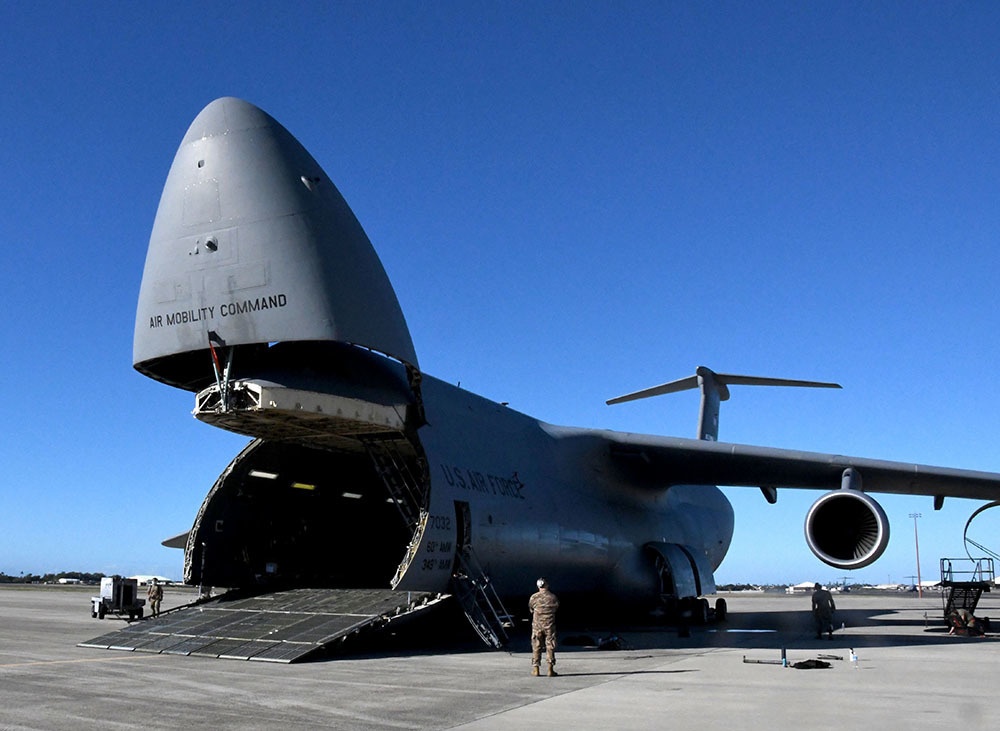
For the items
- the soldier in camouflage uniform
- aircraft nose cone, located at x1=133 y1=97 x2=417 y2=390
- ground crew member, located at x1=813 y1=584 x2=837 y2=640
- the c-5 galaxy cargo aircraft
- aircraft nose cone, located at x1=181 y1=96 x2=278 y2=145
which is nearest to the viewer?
the soldier in camouflage uniform

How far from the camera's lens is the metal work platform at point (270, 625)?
39.1ft

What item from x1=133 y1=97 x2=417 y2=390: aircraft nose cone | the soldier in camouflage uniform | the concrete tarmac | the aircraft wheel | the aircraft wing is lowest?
the aircraft wheel

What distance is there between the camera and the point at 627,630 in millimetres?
18781

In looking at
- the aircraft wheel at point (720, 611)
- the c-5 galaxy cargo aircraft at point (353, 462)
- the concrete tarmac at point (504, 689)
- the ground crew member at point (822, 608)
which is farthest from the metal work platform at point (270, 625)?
the aircraft wheel at point (720, 611)

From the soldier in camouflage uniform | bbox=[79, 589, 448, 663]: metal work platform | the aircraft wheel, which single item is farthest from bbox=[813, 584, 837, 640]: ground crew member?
the soldier in camouflage uniform

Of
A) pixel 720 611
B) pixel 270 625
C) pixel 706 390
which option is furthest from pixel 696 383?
pixel 270 625

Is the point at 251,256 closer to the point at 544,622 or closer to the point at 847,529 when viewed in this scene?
the point at 544,622

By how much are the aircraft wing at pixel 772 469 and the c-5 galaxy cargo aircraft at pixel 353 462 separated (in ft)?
0.19

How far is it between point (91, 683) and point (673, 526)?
1635 cm

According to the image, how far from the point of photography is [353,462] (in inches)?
695

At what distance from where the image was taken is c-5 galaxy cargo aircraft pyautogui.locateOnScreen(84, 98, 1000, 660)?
39.6ft

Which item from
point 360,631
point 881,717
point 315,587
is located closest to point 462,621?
point 315,587

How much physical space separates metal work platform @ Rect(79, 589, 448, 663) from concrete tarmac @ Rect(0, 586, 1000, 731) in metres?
0.37

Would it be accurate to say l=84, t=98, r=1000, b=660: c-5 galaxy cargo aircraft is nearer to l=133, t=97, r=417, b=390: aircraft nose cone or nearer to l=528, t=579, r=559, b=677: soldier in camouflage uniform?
l=133, t=97, r=417, b=390: aircraft nose cone
